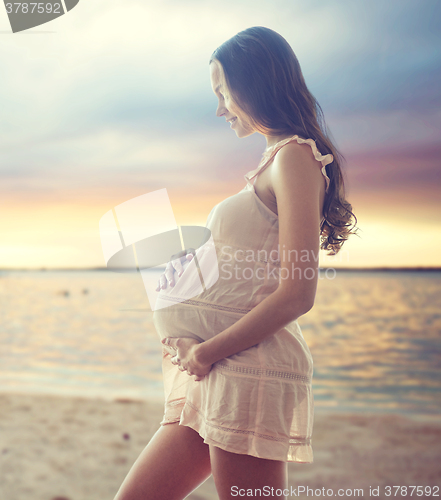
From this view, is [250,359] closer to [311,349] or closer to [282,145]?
[282,145]

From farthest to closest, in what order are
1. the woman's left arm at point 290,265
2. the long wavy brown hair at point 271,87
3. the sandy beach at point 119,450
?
the sandy beach at point 119,450 < the long wavy brown hair at point 271,87 < the woman's left arm at point 290,265

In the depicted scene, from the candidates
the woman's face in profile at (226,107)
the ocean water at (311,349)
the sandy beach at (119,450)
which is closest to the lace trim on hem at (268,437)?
the ocean water at (311,349)

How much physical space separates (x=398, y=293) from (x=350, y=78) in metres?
7.70

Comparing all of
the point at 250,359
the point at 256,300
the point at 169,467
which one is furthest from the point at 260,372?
the point at 169,467

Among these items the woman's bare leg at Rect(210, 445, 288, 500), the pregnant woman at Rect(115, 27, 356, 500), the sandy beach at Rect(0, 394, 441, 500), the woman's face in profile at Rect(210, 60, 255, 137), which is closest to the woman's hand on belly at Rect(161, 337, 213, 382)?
the pregnant woman at Rect(115, 27, 356, 500)

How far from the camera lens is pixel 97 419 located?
316 centimetres

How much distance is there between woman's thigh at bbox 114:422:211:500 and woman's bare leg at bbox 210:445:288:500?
17 cm

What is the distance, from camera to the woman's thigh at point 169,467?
0.85 m

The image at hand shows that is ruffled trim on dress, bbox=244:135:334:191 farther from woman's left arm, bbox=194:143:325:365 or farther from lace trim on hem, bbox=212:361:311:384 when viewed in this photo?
lace trim on hem, bbox=212:361:311:384

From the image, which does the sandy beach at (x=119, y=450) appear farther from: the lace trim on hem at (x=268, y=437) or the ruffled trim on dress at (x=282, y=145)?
the ruffled trim on dress at (x=282, y=145)

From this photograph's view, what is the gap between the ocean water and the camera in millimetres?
3977

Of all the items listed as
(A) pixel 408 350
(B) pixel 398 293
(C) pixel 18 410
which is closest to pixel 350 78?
(A) pixel 408 350

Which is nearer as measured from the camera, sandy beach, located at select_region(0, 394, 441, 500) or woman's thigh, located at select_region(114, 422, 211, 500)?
woman's thigh, located at select_region(114, 422, 211, 500)

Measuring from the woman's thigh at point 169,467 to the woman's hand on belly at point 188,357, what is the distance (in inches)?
7.7
